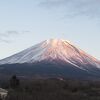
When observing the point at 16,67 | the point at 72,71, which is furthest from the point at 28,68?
the point at 72,71

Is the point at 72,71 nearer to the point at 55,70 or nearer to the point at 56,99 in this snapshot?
the point at 55,70

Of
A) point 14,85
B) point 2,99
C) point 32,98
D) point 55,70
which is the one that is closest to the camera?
point 2,99

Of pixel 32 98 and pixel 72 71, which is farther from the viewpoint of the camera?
pixel 72 71

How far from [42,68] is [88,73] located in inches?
814

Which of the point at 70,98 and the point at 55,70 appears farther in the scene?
the point at 55,70

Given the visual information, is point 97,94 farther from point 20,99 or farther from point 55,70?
point 55,70

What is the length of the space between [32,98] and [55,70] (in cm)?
17315

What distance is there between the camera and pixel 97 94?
106 ft

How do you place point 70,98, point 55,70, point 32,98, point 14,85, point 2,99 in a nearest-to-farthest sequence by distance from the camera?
point 2,99 → point 32,98 → point 70,98 → point 14,85 → point 55,70

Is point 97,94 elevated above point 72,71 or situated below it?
below

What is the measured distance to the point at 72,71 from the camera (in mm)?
199000

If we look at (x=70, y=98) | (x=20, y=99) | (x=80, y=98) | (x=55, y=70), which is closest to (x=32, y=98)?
(x=20, y=99)

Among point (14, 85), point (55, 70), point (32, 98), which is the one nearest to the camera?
point (32, 98)

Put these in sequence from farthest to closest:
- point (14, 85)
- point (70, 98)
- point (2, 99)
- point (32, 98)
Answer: point (14, 85), point (70, 98), point (32, 98), point (2, 99)
